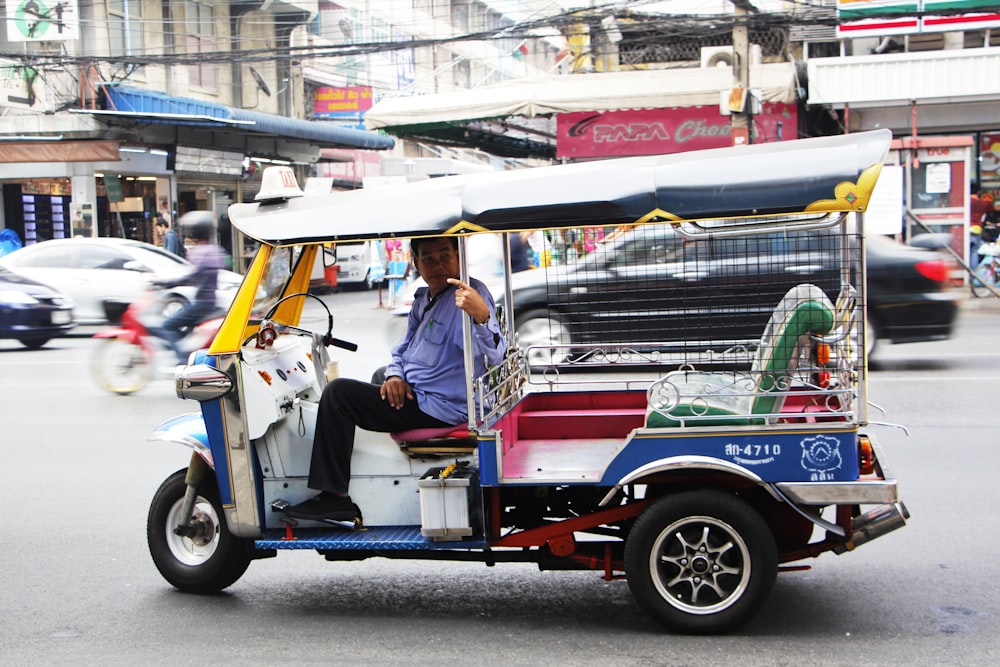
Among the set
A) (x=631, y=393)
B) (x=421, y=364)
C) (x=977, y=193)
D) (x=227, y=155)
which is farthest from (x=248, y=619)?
(x=227, y=155)

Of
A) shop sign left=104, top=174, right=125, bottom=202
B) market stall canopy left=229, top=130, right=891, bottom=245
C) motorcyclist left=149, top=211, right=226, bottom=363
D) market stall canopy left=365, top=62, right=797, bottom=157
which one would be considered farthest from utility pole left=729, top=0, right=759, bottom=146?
shop sign left=104, top=174, right=125, bottom=202

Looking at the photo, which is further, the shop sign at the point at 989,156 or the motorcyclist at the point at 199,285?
the shop sign at the point at 989,156

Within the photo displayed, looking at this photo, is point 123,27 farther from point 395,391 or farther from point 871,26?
point 395,391

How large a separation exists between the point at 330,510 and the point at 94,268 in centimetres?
1373

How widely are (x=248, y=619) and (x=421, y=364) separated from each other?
4.37ft

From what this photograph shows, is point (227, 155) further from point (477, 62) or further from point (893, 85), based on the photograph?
point (477, 62)

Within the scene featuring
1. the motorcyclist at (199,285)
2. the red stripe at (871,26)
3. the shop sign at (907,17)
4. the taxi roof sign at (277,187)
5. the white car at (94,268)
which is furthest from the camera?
the red stripe at (871,26)

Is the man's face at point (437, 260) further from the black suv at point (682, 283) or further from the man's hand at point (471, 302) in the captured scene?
the black suv at point (682, 283)

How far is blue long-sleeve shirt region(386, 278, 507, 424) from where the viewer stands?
186 inches

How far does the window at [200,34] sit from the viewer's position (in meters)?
30.4

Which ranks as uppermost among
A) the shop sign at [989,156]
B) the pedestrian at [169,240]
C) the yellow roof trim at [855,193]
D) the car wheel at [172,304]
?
the shop sign at [989,156]

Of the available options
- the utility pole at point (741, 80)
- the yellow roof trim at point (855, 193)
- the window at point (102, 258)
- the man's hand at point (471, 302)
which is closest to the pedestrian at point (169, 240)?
the window at point (102, 258)

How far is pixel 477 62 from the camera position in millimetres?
52250

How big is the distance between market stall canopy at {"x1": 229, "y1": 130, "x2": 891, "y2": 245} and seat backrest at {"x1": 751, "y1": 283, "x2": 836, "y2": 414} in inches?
27.2
